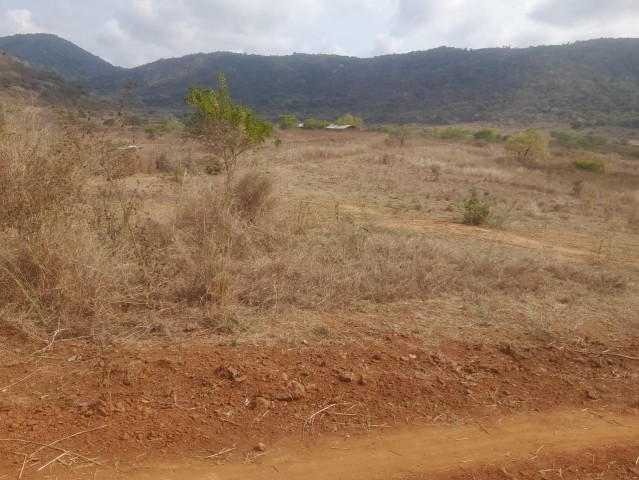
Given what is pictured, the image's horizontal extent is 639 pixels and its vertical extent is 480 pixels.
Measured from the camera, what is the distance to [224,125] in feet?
31.3

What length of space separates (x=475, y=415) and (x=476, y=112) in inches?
3038

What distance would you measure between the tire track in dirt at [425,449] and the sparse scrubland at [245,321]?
0.09m

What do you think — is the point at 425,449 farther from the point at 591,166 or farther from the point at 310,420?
the point at 591,166

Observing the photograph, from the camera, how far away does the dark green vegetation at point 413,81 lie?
230 ft

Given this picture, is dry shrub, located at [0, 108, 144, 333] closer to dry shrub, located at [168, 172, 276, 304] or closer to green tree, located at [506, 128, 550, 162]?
dry shrub, located at [168, 172, 276, 304]

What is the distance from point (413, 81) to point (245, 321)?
94.0 metres

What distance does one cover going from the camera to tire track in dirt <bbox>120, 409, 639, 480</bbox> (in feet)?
8.59

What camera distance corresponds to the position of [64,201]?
5.16 meters

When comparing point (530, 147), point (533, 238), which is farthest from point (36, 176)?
point (530, 147)

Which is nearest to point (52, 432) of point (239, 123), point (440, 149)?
point (239, 123)

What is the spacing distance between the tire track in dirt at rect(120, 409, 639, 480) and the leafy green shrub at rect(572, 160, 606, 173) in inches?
1132

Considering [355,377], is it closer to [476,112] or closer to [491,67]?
[476,112]

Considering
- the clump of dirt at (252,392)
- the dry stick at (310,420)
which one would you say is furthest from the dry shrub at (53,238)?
the dry stick at (310,420)

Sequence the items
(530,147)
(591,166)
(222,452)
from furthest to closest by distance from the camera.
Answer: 1. (530,147)
2. (591,166)
3. (222,452)
